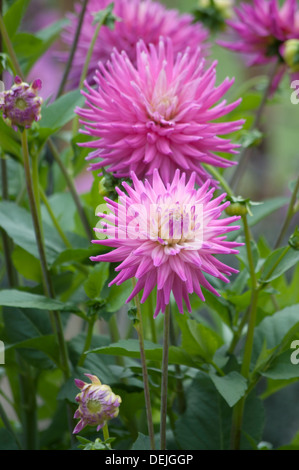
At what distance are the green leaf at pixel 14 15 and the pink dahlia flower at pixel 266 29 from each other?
14 centimetres

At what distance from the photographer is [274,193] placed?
1400mm

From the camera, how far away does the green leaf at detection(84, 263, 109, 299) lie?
12.6 inches

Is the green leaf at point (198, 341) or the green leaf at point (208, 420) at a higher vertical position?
the green leaf at point (198, 341)

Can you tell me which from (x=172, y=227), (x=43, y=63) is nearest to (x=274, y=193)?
(x=43, y=63)

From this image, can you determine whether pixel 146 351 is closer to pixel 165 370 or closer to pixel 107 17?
pixel 165 370

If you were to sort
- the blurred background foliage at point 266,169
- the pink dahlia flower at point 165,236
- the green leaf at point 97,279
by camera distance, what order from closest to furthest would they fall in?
the pink dahlia flower at point 165,236, the green leaf at point 97,279, the blurred background foliage at point 266,169

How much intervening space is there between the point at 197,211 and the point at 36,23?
901mm

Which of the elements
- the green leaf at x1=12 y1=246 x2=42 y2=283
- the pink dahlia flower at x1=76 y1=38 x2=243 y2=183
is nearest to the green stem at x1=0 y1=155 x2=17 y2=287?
the green leaf at x1=12 y1=246 x2=42 y2=283

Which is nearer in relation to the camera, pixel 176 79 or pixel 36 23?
pixel 176 79

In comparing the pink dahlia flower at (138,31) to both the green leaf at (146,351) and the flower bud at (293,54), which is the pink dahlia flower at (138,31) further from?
the green leaf at (146,351)

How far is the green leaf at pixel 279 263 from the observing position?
0.29 m

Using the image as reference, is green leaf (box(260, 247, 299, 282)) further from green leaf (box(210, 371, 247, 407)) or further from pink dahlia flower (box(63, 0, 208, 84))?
pink dahlia flower (box(63, 0, 208, 84))

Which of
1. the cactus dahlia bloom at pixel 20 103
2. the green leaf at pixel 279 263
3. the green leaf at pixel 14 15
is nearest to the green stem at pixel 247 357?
the green leaf at pixel 279 263
